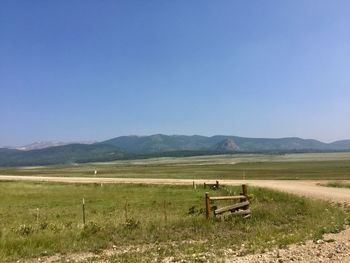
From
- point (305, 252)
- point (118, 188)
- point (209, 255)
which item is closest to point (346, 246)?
point (305, 252)

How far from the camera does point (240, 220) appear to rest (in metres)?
24.3

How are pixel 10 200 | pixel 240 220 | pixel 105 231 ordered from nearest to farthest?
1. pixel 105 231
2. pixel 240 220
3. pixel 10 200

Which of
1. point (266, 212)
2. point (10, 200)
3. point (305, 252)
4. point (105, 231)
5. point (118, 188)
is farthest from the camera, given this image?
point (118, 188)

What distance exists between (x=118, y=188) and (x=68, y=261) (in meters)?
45.3

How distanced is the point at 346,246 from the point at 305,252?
1.62 m

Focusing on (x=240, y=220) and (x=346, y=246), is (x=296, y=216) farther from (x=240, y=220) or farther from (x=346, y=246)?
(x=346, y=246)

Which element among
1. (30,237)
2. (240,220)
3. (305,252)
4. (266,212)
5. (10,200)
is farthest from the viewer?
(10,200)

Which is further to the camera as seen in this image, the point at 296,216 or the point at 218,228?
the point at 296,216

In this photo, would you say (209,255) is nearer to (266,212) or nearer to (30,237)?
(30,237)

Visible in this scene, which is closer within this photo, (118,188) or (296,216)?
(296,216)

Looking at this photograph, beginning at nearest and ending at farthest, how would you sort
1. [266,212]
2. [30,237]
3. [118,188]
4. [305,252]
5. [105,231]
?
1. [305,252]
2. [30,237]
3. [105,231]
4. [266,212]
5. [118,188]

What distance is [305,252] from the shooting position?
15.9 m

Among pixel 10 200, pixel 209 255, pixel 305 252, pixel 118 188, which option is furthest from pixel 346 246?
pixel 118 188

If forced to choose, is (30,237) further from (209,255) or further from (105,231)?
(209,255)
